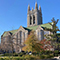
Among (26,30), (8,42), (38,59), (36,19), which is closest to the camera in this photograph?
(38,59)

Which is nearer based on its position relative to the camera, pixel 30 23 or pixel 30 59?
pixel 30 59

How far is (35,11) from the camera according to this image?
243 ft

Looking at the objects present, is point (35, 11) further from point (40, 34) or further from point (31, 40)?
point (31, 40)

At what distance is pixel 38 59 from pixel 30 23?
56.1 meters

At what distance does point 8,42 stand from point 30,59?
393 inches

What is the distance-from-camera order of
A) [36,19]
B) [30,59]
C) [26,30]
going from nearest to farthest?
[30,59]
[26,30]
[36,19]

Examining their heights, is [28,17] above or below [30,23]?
above

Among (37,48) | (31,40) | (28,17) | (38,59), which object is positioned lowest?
(38,59)

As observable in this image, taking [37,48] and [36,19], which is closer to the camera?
[37,48]

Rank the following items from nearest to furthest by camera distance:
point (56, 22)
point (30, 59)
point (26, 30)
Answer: point (30, 59), point (56, 22), point (26, 30)

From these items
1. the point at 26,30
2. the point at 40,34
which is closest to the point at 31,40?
the point at 40,34

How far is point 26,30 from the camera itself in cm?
4953

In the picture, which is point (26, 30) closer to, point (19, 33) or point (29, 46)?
point (19, 33)

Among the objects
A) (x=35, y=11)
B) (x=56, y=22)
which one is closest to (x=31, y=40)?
(x=56, y=22)
